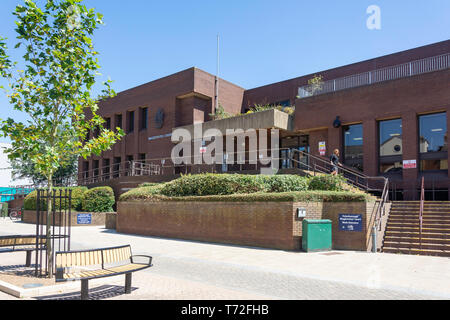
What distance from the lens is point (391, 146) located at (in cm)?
1878

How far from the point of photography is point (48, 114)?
8273mm

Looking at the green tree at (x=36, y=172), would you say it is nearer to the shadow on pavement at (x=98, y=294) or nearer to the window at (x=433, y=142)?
the window at (x=433, y=142)

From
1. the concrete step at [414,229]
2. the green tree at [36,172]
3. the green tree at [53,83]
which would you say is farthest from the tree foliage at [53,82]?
the green tree at [36,172]

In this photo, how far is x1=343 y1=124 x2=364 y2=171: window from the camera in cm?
1981

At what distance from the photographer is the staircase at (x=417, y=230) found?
11.8 m

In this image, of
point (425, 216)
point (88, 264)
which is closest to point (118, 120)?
point (425, 216)

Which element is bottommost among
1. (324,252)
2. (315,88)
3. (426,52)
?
(324,252)

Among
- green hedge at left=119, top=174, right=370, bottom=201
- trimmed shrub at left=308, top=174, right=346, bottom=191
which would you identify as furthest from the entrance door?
trimmed shrub at left=308, top=174, right=346, bottom=191

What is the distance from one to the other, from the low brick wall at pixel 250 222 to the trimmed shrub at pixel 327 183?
1887 millimetres

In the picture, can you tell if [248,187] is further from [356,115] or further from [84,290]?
[84,290]

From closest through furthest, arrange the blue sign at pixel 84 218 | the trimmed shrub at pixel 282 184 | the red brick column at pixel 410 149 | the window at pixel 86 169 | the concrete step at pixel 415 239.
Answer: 1. the concrete step at pixel 415 239
2. the trimmed shrub at pixel 282 184
3. the red brick column at pixel 410 149
4. the blue sign at pixel 84 218
5. the window at pixel 86 169
